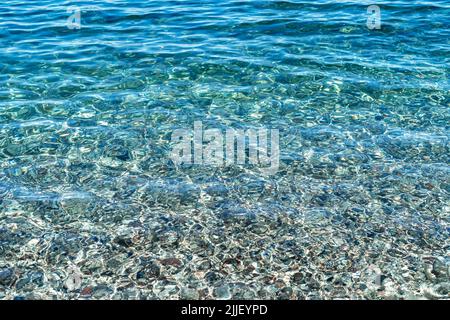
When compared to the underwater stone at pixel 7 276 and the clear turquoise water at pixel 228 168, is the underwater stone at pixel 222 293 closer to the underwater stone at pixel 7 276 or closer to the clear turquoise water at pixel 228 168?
the clear turquoise water at pixel 228 168

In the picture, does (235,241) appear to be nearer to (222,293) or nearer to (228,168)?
(222,293)

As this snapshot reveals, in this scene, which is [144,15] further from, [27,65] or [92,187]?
[92,187]

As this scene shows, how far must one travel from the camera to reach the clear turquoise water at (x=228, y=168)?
9.83m

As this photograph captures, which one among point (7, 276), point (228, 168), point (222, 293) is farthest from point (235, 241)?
point (7, 276)

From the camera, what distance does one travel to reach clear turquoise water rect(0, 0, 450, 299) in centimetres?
983

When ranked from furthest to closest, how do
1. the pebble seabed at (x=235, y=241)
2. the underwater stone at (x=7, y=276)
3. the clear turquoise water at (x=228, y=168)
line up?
the clear turquoise water at (x=228, y=168) < the underwater stone at (x=7, y=276) < the pebble seabed at (x=235, y=241)

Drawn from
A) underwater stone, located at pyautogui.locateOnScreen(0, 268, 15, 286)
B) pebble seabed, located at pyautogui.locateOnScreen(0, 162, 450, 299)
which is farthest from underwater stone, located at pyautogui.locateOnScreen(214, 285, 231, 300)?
underwater stone, located at pyautogui.locateOnScreen(0, 268, 15, 286)

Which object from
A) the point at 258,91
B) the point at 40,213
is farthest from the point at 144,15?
the point at 40,213

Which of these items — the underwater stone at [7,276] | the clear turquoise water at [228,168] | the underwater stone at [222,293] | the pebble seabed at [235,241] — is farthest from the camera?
the clear turquoise water at [228,168]

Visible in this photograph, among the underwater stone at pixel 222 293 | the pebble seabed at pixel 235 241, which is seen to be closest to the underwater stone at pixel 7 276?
the pebble seabed at pixel 235 241

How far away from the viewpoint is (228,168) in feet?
43.4

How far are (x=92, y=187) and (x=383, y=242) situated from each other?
7091 millimetres

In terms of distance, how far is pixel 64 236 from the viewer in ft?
35.4

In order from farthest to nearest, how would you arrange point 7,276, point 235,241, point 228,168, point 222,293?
point 228,168 → point 235,241 → point 7,276 → point 222,293
